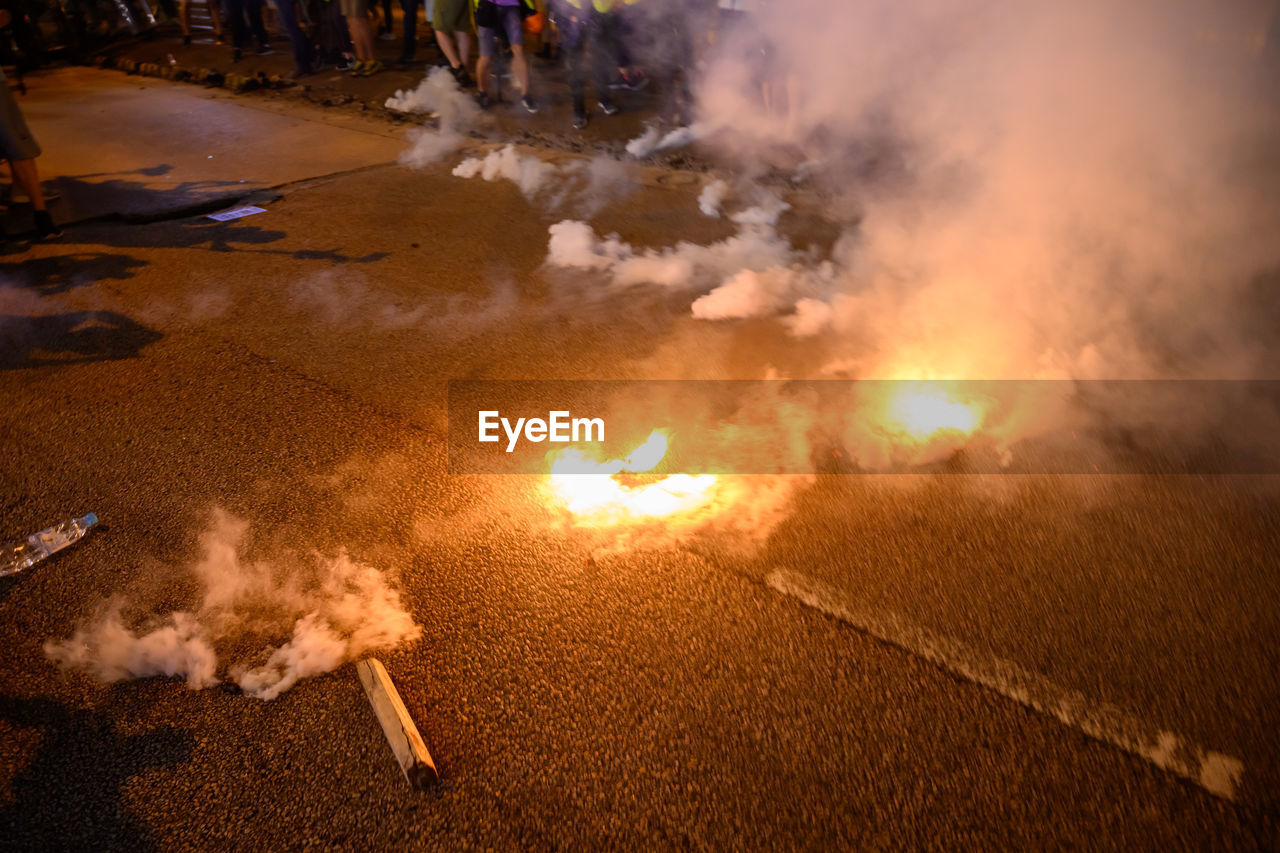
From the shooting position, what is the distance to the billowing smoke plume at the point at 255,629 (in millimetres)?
2010

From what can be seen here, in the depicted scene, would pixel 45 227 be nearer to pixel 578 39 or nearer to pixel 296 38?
pixel 578 39

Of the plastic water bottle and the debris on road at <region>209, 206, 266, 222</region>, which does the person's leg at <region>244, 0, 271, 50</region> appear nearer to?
the debris on road at <region>209, 206, 266, 222</region>

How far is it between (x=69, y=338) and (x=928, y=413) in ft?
14.3

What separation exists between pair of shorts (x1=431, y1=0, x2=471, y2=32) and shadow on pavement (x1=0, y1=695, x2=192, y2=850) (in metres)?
8.60

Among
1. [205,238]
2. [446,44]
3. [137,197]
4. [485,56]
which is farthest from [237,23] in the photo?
[205,238]

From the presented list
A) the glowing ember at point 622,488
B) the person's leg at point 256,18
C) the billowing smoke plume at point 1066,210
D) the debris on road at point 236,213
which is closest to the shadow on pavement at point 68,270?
the debris on road at point 236,213

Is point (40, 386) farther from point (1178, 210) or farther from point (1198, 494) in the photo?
point (1178, 210)

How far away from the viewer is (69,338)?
147 inches

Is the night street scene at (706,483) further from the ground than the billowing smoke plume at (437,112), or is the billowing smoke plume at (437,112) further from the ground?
the billowing smoke plume at (437,112)

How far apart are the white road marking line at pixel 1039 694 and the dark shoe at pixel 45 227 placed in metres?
5.69

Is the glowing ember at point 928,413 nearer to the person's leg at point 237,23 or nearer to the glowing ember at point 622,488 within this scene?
the glowing ember at point 622,488

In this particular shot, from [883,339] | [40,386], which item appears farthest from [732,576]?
[40,386]

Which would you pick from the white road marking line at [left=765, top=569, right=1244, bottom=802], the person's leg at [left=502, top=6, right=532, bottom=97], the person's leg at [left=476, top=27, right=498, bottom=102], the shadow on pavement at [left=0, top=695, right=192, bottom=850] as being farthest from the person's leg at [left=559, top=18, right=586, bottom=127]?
the shadow on pavement at [left=0, top=695, right=192, bottom=850]

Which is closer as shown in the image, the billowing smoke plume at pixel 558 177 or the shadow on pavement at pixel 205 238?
the shadow on pavement at pixel 205 238
